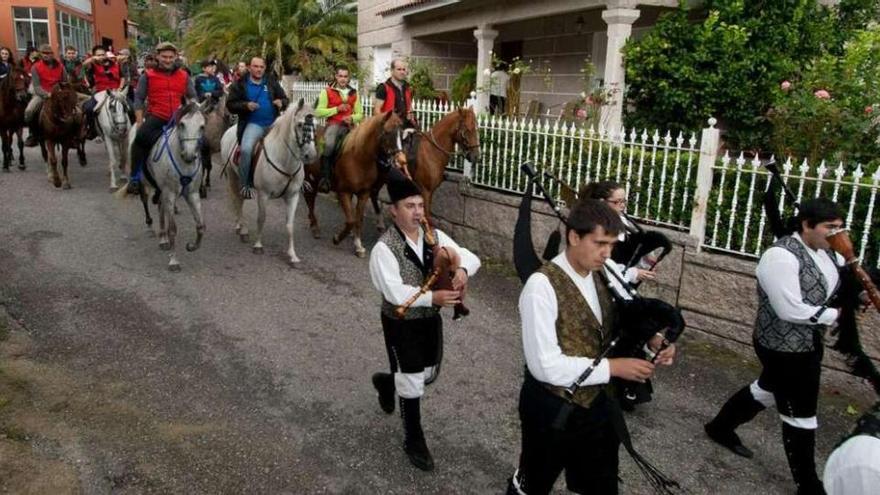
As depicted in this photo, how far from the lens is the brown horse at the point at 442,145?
8.30 m

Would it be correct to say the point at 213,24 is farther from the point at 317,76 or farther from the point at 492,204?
the point at 492,204

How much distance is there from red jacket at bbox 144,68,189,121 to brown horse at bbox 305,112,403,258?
216 centimetres

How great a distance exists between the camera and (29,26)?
30.2m

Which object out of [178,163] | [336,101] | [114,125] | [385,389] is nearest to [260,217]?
[178,163]

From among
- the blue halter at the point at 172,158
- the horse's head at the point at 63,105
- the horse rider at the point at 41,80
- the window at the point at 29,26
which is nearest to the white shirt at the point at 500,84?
the blue halter at the point at 172,158

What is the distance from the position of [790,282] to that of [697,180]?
291 centimetres

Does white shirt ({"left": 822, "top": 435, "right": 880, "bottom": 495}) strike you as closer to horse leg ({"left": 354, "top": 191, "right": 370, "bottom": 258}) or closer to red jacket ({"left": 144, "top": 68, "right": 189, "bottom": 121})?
horse leg ({"left": 354, "top": 191, "right": 370, "bottom": 258})

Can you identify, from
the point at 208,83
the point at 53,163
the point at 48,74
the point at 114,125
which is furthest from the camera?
the point at 208,83

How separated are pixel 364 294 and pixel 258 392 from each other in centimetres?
242

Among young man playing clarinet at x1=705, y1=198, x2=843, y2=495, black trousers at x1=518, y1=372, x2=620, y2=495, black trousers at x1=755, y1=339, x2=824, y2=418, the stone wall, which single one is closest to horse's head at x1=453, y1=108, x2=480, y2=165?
the stone wall

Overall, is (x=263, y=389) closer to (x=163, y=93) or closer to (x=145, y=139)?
(x=145, y=139)

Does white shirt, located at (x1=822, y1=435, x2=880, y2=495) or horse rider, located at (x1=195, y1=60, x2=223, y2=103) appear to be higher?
horse rider, located at (x1=195, y1=60, x2=223, y2=103)

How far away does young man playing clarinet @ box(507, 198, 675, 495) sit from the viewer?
2.45m

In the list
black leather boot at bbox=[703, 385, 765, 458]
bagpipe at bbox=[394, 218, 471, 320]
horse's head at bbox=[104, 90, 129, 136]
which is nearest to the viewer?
bagpipe at bbox=[394, 218, 471, 320]
